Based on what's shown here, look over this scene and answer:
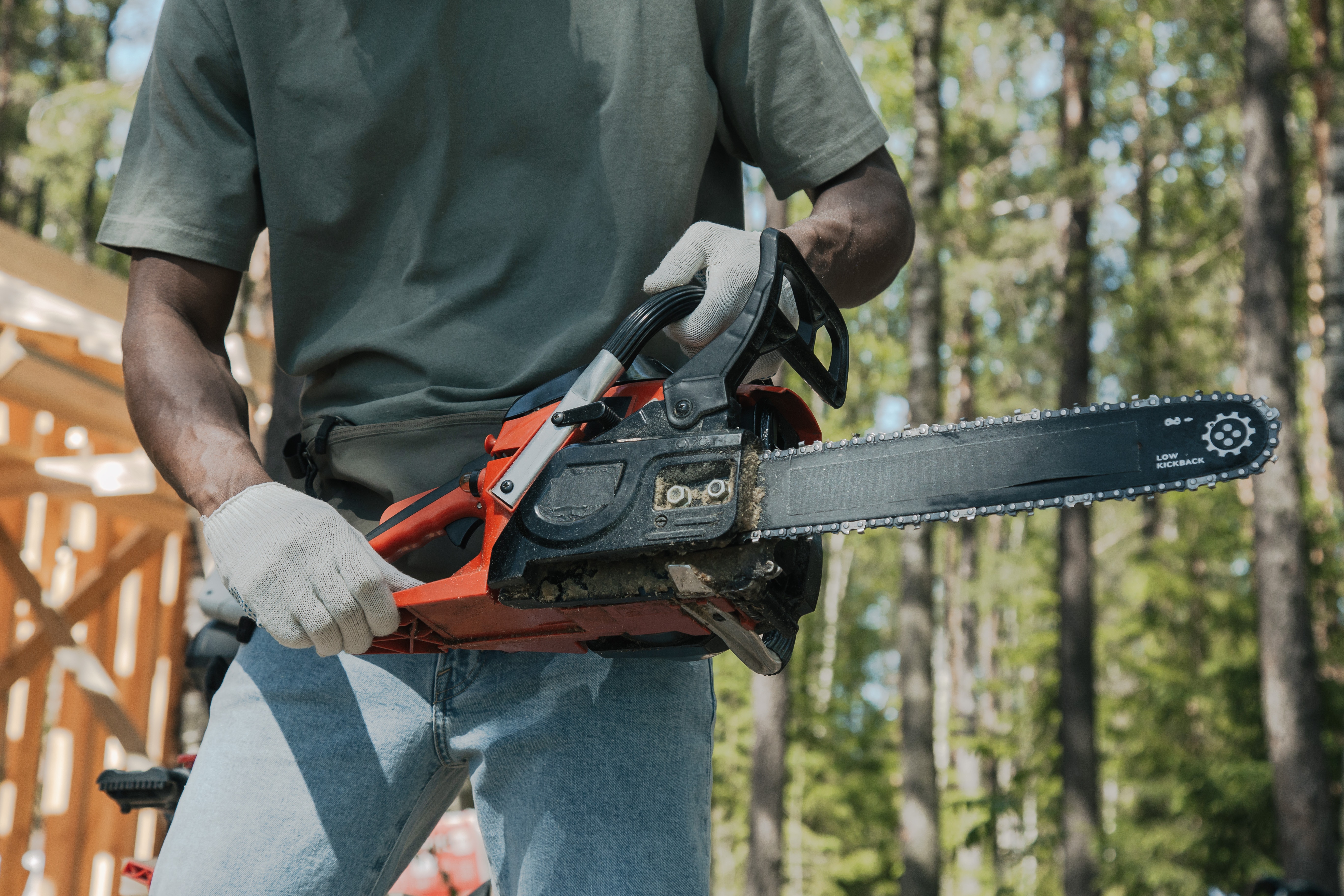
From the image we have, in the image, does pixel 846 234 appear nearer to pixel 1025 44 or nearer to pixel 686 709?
pixel 686 709

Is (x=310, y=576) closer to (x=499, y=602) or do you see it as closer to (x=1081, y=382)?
(x=499, y=602)

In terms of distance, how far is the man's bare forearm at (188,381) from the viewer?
1621 mm

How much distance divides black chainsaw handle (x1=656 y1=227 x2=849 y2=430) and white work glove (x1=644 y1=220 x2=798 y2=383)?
0.06 ft

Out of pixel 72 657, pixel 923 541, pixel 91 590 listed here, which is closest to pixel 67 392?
pixel 72 657

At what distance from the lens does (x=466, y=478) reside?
4.91ft

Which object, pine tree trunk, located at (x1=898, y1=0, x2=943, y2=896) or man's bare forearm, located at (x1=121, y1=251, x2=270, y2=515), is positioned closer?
man's bare forearm, located at (x1=121, y1=251, x2=270, y2=515)

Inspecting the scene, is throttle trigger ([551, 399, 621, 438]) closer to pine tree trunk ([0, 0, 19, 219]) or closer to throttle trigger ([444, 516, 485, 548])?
throttle trigger ([444, 516, 485, 548])

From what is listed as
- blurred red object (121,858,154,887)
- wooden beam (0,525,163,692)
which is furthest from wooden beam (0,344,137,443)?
blurred red object (121,858,154,887)

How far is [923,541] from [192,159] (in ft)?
38.3

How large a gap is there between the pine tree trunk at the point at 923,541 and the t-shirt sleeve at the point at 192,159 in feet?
33.8

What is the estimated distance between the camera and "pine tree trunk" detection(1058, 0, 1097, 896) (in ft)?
44.0

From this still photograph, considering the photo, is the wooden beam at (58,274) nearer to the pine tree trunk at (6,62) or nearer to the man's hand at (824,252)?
the man's hand at (824,252)

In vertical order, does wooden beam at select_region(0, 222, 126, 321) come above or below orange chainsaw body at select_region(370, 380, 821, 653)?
above

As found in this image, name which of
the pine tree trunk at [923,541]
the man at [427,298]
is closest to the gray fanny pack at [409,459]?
the man at [427,298]
